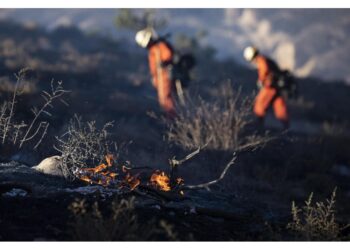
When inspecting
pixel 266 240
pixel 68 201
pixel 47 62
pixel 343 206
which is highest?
pixel 47 62

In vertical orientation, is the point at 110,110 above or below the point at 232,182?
above

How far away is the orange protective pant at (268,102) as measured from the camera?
11.8 m

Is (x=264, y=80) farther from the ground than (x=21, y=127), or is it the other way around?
(x=264, y=80)

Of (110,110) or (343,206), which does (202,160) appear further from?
(110,110)

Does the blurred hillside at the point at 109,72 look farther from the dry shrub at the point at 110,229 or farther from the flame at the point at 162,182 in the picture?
the dry shrub at the point at 110,229

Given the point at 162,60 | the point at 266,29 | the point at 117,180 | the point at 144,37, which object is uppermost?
the point at 266,29

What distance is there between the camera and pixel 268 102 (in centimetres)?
1189

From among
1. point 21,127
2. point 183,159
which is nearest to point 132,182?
point 183,159

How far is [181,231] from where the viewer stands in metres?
5.81

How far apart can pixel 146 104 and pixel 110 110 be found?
1969 millimetres

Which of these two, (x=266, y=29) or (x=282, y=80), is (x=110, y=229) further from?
(x=266, y=29)

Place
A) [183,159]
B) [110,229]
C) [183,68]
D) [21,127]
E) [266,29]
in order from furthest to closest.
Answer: [266,29] < [183,68] < [21,127] < [183,159] < [110,229]

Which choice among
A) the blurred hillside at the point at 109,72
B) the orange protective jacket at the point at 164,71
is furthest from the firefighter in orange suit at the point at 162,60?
the blurred hillside at the point at 109,72

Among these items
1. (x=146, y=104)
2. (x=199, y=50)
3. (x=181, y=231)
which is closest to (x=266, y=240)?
(x=181, y=231)
